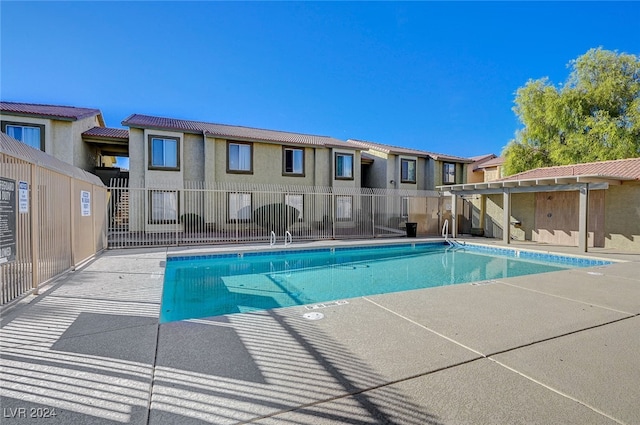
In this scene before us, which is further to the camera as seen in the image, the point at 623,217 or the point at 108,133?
the point at 108,133

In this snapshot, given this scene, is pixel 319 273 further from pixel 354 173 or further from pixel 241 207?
pixel 354 173

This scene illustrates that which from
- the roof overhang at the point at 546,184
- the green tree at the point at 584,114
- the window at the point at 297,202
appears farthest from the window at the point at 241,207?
the green tree at the point at 584,114

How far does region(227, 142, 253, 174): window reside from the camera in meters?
16.3

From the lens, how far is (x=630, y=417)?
2.16 m

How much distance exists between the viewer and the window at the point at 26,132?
13.1 m

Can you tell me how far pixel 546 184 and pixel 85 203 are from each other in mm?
14985

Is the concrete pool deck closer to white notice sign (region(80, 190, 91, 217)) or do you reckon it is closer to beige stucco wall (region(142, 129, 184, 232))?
white notice sign (region(80, 190, 91, 217))

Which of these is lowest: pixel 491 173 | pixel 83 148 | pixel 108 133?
pixel 83 148

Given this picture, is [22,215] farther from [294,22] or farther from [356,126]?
[356,126]

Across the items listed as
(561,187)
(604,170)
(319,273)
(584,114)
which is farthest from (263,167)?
(584,114)

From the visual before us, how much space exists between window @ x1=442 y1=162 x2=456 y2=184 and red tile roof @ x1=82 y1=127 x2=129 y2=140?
1827 cm

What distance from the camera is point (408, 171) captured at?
21.0 m

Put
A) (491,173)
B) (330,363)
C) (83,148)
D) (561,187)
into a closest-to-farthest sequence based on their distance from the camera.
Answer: (330,363) < (561,187) < (83,148) < (491,173)

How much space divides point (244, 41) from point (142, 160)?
22.9 ft
